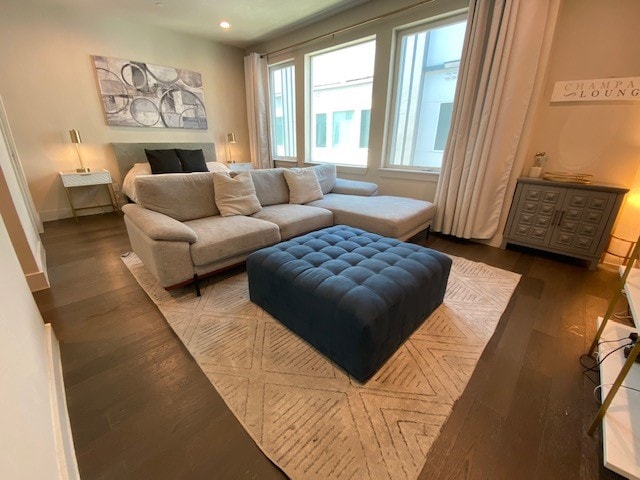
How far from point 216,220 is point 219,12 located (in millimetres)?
3034

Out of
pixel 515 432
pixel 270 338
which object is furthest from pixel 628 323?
pixel 270 338

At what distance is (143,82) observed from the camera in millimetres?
3908

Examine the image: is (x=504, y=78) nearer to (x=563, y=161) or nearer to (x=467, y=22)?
(x=467, y=22)

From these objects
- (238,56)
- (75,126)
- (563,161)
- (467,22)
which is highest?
(238,56)

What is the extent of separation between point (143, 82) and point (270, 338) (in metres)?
4.36

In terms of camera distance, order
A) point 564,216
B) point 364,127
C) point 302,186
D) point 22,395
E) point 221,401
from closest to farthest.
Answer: point 22,395 → point 221,401 → point 564,216 → point 302,186 → point 364,127

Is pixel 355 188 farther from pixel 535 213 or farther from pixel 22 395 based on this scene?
pixel 22 395

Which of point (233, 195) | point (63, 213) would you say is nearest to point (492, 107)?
point (233, 195)

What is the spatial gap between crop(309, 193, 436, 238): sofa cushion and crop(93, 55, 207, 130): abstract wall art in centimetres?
302

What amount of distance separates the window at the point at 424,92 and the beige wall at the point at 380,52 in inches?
5.3

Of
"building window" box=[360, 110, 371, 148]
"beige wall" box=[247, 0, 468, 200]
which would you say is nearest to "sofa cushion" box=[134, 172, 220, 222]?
"beige wall" box=[247, 0, 468, 200]

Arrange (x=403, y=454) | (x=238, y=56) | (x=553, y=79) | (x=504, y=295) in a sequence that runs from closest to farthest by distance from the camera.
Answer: (x=403, y=454) → (x=504, y=295) → (x=553, y=79) → (x=238, y=56)

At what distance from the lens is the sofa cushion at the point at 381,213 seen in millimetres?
2406

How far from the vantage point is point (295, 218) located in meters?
2.46
